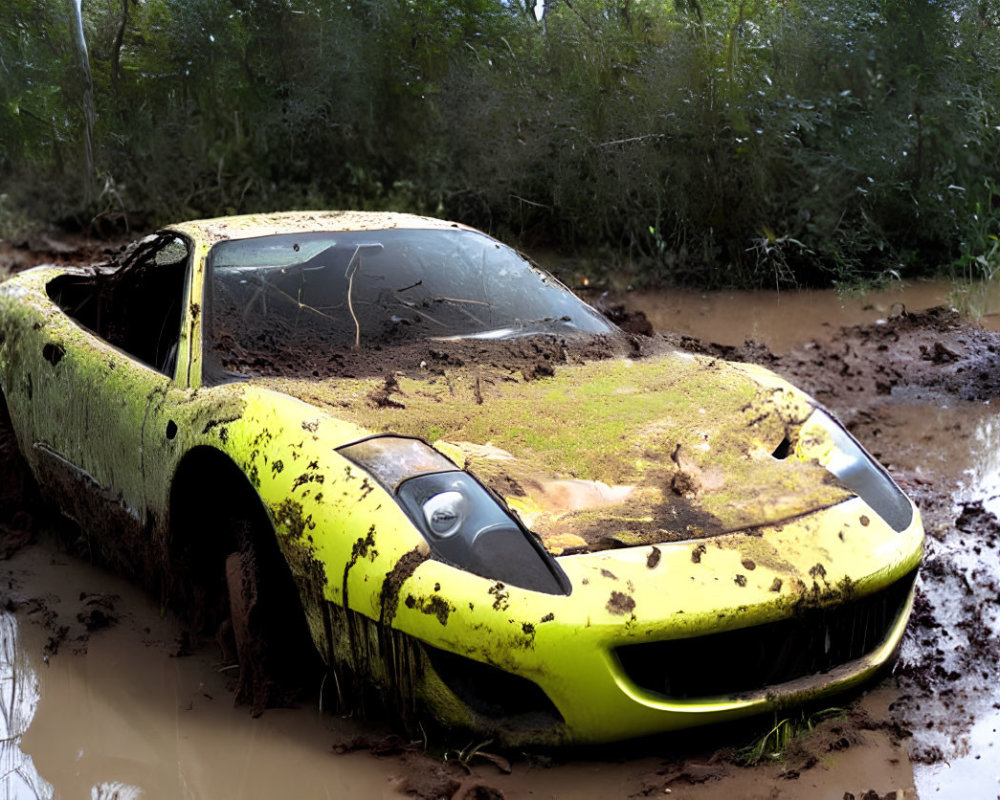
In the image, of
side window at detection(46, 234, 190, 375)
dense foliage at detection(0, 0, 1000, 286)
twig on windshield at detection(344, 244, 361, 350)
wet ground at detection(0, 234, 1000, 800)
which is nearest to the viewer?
wet ground at detection(0, 234, 1000, 800)

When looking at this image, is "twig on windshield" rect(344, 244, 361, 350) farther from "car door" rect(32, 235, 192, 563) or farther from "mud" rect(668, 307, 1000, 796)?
"mud" rect(668, 307, 1000, 796)

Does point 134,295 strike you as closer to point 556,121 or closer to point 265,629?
point 265,629

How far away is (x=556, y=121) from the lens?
33.1ft

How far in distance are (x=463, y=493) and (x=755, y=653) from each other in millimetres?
816

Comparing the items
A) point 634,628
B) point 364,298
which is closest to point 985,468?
point 364,298

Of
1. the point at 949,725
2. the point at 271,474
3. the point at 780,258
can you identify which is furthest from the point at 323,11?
the point at 949,725

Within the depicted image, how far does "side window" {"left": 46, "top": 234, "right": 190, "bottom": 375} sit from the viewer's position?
168 inches

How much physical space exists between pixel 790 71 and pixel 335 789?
8732mm

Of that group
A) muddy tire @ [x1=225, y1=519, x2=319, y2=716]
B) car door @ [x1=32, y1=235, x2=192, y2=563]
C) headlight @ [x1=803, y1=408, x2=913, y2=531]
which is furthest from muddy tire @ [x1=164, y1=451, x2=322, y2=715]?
headlight @ [x1=803, y1=408, x2=913, y2=531]

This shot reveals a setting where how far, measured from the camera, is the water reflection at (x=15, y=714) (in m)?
2.70

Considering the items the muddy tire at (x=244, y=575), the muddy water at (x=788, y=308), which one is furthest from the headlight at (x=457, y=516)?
the muddy water at (x=788, y=308)

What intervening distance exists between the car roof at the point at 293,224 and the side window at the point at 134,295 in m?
0.12

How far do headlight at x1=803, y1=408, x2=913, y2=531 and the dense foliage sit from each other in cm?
582

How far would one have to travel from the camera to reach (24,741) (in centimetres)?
294
